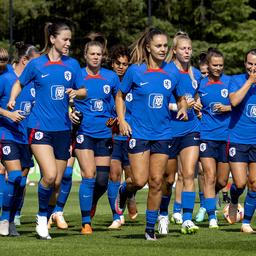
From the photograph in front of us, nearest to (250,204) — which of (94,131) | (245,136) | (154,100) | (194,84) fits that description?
(245,136)

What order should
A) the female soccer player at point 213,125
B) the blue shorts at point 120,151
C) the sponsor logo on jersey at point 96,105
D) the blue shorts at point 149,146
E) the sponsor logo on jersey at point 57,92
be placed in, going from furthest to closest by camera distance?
the blue shorts at point 120,151
the female soccer player at point 213,125
the sponsor logo on jersey at point 96,105
the sponsor logo on jersey at point 57,92
the blue shorts at point 149,146

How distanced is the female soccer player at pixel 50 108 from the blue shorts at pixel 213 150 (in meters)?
3.23

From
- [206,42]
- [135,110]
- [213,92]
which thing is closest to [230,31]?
[206,42]

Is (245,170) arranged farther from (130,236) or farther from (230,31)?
(230,31)

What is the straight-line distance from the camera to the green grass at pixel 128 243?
12.0m

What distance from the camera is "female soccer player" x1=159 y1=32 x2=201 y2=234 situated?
14719 millimetres

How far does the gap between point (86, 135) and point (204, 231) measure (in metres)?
2.10

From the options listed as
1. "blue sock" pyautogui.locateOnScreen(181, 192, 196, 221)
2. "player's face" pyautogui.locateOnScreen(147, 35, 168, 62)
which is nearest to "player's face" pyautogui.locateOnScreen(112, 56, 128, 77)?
"blue sock" pyautogui.locateOnScreen(181, 192, 196, 221)

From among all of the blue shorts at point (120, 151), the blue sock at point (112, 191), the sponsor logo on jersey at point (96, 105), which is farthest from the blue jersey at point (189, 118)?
the blue sock at point (112, 191)

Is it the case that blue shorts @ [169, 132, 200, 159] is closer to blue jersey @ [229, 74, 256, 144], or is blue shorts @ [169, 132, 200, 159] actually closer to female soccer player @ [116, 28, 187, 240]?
blue jersey @ [229, 74, 256, 144]

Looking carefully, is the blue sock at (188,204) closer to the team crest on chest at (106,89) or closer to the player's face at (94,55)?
the team crest on chest at (106,89)

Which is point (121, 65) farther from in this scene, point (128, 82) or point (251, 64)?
point (128, 82)

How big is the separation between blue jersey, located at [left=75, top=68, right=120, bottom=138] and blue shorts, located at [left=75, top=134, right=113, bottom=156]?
8 centimetres

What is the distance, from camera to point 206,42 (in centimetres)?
5388
